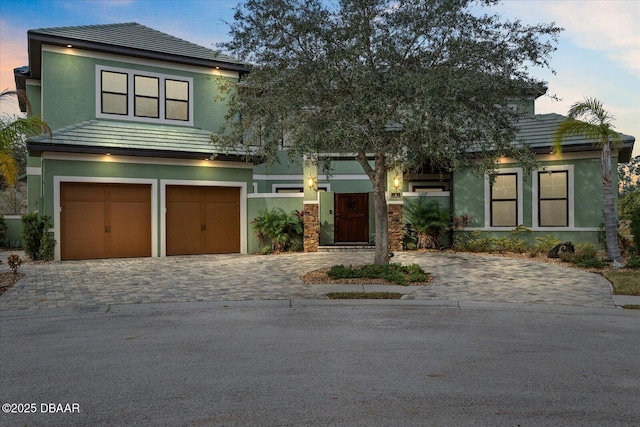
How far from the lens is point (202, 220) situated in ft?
58.3

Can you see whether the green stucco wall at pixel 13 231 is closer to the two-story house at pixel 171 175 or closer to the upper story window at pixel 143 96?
the two-story house at pixel 171 175

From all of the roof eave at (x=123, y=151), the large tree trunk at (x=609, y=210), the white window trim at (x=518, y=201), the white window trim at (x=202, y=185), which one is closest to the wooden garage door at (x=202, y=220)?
the white window trim at (x=202, y=185)

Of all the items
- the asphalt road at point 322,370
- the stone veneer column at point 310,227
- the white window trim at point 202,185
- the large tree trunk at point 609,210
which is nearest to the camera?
the asphalt road at point 322,370

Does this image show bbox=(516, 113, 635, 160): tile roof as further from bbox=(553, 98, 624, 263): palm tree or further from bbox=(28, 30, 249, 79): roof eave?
bbox=(28, 30, 249, 79): roof eave

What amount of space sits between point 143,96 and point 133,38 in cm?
241

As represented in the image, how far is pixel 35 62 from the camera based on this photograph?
1773 centimetres

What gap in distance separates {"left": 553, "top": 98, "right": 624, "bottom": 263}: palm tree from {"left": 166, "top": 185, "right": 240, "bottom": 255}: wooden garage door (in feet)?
38.1

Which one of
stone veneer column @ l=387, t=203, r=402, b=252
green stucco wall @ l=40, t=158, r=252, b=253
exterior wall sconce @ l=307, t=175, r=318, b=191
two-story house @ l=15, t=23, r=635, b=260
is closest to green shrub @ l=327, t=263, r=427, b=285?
stone veneer column @ l=387, t=203, r=402, b=252

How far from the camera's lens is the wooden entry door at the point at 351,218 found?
62.5 feet

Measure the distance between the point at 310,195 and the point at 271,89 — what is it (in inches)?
296

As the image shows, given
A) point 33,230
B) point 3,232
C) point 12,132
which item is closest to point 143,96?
point 33,230

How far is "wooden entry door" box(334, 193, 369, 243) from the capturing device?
19062 millimetres

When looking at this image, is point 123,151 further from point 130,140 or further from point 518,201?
point 518,201

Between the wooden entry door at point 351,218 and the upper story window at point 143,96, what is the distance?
6.83m
